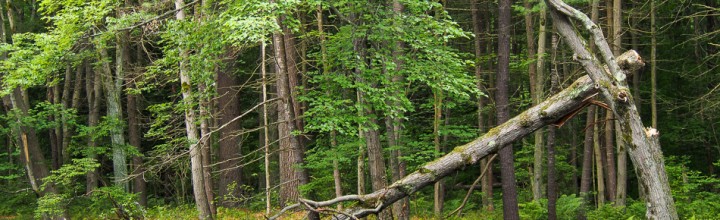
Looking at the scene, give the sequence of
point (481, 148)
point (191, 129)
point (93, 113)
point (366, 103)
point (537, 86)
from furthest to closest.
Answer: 1. point (93, 113)
2. point (537, 86)
3. point (191, 129)
4. point (366, 103)
5. point (481, 148)

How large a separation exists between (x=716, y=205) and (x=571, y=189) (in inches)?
310

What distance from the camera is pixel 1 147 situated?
2789 centimetres

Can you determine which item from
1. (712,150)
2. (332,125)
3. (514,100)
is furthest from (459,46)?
(332,125)

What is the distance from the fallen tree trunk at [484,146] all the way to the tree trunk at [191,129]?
5534mm

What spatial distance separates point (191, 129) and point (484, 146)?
25.6ft

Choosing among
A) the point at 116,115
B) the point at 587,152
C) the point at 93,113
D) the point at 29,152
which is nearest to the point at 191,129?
the point at 29,152

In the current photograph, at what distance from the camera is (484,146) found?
23.5 ft

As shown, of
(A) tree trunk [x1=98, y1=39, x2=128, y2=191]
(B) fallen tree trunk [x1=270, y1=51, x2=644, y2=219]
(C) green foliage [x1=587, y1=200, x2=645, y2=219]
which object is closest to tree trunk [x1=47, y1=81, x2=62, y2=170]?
(A) tree trunk [x1=98, y1=39, x2=128, y2=191]

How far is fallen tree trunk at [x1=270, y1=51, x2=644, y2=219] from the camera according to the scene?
689 cm

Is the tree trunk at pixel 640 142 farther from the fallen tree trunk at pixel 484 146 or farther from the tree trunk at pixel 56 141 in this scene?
the tree trunk at pixel 56 141

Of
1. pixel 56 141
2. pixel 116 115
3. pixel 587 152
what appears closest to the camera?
pixel 587 152

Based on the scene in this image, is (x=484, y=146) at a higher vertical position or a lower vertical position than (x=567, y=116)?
lower

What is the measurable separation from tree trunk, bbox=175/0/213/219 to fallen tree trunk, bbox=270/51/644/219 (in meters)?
5.53

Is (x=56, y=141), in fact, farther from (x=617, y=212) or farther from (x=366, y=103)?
(x=617, y=212)
